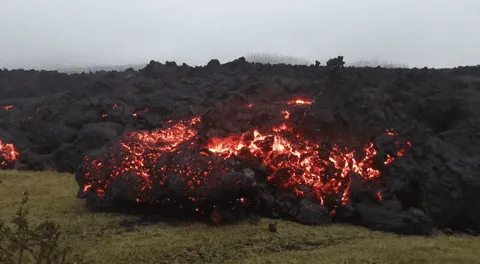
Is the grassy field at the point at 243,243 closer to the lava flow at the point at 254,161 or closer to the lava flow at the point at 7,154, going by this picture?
the lava flow at the point at 254,161

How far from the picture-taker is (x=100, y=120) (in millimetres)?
19188

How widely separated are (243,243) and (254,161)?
333 centimetres

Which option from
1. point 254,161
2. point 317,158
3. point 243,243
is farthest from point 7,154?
point 243,243

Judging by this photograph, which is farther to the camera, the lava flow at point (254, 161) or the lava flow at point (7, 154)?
the lava flow at point (7, 154)

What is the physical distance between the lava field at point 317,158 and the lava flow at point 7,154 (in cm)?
710

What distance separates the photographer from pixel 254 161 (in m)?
11.3

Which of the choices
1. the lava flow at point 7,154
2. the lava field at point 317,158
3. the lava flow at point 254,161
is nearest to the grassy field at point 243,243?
the lava field at point 317,158

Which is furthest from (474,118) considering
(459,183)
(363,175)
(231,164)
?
(231,164)

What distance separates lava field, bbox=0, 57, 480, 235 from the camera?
9922 mm

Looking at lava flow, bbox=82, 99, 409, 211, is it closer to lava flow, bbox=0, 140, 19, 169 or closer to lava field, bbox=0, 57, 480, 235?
lava field, bbox=0, 57, 480, 235

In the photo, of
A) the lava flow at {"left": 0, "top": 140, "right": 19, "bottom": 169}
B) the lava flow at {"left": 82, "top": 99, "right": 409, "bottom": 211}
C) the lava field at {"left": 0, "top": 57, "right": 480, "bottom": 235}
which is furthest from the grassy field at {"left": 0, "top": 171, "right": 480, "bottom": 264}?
the lava flow at {"left": 0, "top": 140, "right": 19, "bottom": 169}

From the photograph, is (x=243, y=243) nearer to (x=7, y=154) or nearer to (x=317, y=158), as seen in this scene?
(x=317, y=158)

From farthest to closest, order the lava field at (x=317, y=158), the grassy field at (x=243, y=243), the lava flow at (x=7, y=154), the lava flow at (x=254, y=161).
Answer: the lava flow at (x=7, y=154), the lava flow at (x=254, y=161), the lava field at (x=317, y=158), the grassy field at (x=243, y=243)

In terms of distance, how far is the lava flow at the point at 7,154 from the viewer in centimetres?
1719
